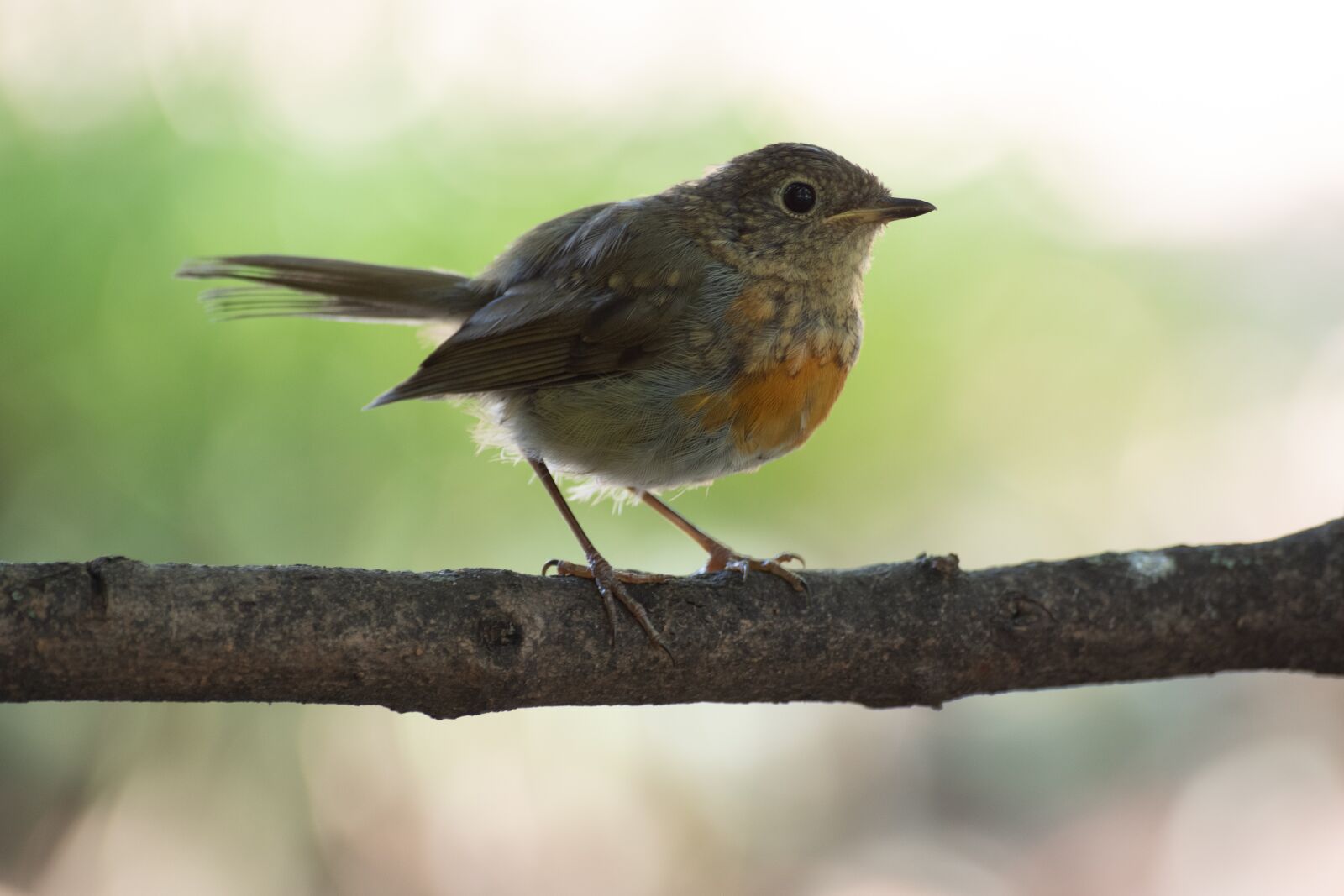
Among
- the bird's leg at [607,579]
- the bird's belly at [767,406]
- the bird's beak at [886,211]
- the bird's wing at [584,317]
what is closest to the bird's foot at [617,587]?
the bird's leg at [607,579]

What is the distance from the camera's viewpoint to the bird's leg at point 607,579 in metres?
2.69

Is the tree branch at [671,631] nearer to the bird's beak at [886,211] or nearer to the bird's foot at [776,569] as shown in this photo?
the bird's foot at [776,569]

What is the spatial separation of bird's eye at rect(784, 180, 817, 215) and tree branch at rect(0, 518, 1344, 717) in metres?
1.23

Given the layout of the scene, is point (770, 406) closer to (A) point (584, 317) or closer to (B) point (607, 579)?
(A) point (584, 317)

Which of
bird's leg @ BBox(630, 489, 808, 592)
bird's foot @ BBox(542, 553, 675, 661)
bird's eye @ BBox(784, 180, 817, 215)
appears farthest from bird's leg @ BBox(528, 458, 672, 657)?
bird's eye @ BBox(784, 180, 817, 215)

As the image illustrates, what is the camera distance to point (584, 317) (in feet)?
11.7

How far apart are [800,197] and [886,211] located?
271mm

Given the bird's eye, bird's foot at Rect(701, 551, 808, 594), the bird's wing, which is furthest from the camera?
the bird's eye

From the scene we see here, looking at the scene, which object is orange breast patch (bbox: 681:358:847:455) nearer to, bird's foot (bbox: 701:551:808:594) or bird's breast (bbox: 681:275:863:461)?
bird's breast (bbox: 681:275:863:461)

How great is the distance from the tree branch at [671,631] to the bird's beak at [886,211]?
1147 millimetres

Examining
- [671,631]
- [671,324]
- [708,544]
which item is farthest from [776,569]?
[708,544]

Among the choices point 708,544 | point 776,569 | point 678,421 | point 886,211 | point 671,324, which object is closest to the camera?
point 776,569

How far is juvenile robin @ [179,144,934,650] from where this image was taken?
3.40 m

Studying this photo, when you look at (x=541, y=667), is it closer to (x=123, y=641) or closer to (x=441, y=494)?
(x=123, y=641)
